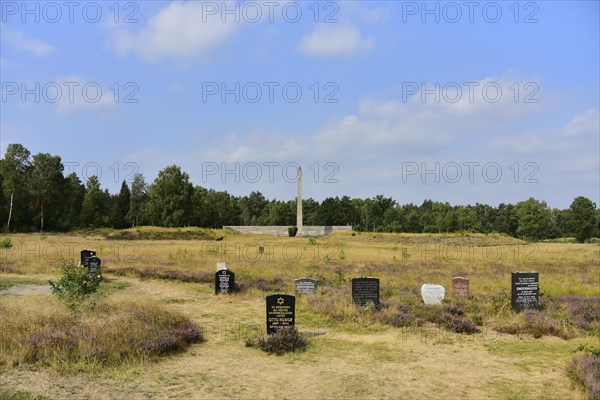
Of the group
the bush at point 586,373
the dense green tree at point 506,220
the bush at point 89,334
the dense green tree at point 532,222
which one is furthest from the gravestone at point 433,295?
the dense green tree at point 506,220

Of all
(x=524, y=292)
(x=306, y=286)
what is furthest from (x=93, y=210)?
(x=524, y=292)

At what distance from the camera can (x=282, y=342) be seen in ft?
39.1

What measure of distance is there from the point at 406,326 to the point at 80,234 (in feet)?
213

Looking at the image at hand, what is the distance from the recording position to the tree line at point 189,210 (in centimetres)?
7424

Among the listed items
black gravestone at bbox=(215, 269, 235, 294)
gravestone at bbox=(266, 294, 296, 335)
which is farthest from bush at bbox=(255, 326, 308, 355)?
black gravestone at bbox=(215, 269, 235, 294)

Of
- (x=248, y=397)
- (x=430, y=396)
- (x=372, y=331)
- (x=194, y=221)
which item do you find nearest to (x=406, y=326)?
(x=372, y=331)

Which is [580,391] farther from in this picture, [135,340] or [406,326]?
[135,340]

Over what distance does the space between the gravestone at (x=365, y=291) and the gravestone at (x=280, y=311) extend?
15.9 ft

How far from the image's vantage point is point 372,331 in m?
14.4

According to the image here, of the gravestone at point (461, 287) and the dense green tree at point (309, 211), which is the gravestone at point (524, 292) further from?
the dense green tree at point (309, 211)

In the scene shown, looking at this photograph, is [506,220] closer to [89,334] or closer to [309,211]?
[309,211]

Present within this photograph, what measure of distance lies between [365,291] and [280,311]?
5.23 metres

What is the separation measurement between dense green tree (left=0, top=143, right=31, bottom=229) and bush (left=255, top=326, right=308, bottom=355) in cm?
6895

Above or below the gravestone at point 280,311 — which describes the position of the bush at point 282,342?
below
